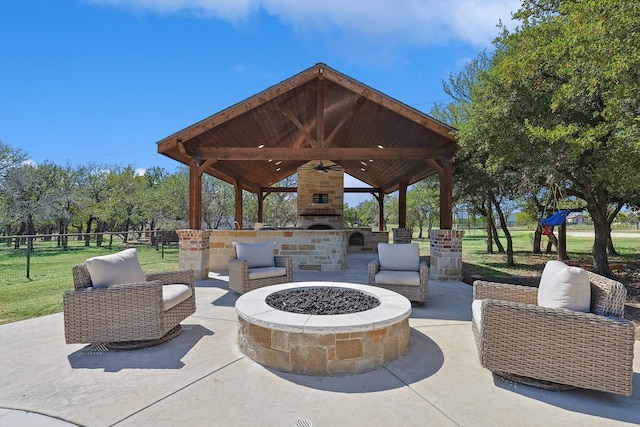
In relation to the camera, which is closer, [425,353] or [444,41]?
[425,353]

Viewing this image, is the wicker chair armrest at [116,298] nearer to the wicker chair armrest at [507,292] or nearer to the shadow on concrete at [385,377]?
the shadow on concrete at [385,377]

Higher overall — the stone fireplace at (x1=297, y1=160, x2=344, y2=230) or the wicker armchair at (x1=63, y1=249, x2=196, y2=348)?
the stone fireplace at (x1=297, y1=160, x2=344, y2=230)

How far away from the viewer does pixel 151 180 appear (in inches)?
1169

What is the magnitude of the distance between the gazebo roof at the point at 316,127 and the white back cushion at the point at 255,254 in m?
2.19

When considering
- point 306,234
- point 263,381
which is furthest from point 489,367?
point 306,234

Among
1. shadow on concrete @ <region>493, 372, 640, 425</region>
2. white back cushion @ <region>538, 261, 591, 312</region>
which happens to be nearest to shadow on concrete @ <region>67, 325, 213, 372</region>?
shadow on concrete @ <region>493, 372, 640, 425</region>

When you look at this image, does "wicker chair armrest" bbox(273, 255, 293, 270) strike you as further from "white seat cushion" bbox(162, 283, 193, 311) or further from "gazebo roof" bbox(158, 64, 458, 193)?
"gazebo roof" bbox(158, 64, 458, 193)

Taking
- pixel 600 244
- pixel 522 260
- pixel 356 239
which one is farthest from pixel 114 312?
pixel 522 260

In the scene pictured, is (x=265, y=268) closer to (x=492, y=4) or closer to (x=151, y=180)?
(x=492, y=4)

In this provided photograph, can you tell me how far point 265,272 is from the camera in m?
4.82

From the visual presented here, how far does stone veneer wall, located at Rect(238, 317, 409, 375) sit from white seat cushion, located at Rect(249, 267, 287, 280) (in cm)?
216

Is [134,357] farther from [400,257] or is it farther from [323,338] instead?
[400,257]

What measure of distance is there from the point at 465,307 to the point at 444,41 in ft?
21.1

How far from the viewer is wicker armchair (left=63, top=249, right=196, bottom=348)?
2.77m
